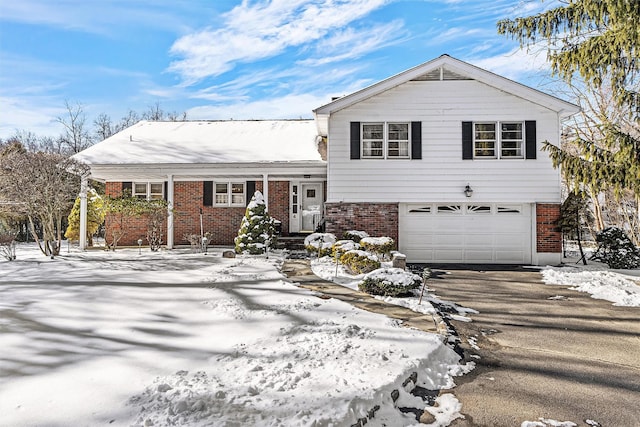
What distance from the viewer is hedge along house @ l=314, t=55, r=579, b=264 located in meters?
12.6

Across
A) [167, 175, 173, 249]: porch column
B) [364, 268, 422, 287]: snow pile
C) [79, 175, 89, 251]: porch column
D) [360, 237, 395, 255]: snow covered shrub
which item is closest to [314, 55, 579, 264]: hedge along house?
[360, 237, 395, 255]: snow covered shrub

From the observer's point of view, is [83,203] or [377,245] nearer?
[377,245]

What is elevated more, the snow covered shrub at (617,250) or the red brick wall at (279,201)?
the red brick wall at (279,201)

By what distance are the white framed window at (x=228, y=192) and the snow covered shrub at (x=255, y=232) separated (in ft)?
12.0

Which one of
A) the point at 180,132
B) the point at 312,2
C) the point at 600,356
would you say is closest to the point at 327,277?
the point at 600,356

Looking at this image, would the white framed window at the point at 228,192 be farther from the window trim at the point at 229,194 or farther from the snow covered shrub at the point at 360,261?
the snow covered shrub at the point at 360,261

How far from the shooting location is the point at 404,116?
41.9 feet

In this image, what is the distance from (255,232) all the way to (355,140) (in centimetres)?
446

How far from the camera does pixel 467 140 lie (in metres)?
12.7

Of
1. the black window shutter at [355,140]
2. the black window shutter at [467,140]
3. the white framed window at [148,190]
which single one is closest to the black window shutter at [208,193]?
the white framed window at [148,190]

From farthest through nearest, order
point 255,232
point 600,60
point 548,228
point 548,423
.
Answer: point 548,228, point 255,232, point 600,60, point 548,423

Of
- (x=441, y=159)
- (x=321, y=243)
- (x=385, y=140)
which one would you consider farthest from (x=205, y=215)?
(x=441, y=159)

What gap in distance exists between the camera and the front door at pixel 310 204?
15.8 metres

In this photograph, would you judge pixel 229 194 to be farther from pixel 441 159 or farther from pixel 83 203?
pixel 441 159
